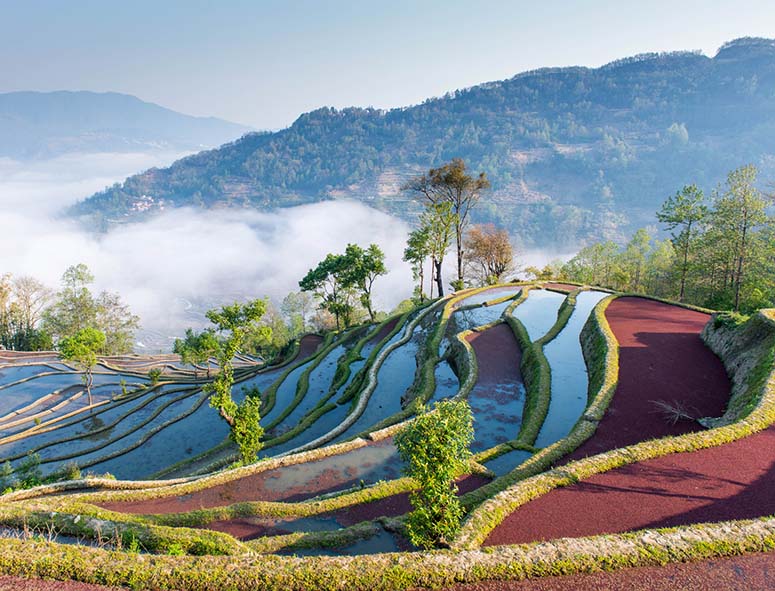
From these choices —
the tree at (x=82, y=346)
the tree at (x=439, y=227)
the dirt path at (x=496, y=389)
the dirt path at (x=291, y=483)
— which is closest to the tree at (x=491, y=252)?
the tree at (x=439, y=227)

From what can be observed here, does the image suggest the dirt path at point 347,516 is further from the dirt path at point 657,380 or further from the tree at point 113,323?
the tree at point 113,323

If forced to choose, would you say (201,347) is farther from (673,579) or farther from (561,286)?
(561,286)

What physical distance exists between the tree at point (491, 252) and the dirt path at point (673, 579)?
59403mm

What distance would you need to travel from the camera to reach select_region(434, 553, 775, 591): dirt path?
10766 mm

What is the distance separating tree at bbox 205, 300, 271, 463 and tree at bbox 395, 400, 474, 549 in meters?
13.1

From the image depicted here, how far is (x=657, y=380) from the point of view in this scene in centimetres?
2497

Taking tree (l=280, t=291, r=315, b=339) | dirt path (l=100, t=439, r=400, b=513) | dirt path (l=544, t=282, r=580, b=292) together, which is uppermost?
dirt path (l=544, t=282, r=580, b=292)

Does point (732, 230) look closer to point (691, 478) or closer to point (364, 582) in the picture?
point (691, 478)

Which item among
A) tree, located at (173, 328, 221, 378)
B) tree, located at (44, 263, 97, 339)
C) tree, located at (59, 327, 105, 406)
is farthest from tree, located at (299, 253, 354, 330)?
tree, located at (44, 263, 97, 339)

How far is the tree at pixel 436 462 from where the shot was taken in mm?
12102

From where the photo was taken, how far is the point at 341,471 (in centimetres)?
2120

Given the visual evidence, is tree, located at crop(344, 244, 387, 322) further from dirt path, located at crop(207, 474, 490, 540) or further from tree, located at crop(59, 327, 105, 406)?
dirt path, located at crop(207, 474, 490, 540)

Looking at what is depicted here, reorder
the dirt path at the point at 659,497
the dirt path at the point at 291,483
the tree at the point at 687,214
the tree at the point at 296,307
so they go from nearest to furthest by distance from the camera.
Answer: the dirt path at the point at 659,497
the dirt path at the point at 291,483
the tree at the point at 687,214
the tree at the point at 296,307

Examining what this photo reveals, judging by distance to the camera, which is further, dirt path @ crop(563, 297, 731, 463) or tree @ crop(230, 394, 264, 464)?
tree @ crop(230, 394, 264, 464)
